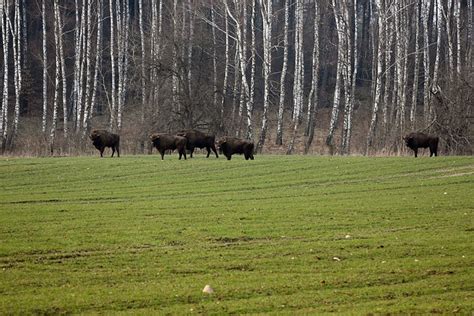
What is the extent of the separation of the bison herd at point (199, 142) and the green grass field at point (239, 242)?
6.78 m

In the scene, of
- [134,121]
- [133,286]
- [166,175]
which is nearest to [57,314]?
[133,286]

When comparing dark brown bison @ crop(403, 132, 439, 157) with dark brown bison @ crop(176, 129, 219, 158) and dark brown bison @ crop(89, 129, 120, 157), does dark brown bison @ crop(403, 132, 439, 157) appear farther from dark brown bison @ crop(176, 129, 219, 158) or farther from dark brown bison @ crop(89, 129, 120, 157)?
dark brown bison @ crop(89, 129, 120, 157)

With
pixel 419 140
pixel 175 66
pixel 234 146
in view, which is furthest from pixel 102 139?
pixel 419 140

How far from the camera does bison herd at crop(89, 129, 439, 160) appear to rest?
42562 mm

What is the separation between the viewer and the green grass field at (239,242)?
13.0 metres

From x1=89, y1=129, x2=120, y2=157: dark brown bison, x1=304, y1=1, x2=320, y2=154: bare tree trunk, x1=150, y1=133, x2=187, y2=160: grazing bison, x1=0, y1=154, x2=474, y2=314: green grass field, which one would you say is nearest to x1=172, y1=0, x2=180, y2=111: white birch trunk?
x1=304, y1=1, x2=320, y2=154: bare tree trunk

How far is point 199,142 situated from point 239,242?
83.9ft

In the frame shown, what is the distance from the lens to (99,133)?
4409 centimetres

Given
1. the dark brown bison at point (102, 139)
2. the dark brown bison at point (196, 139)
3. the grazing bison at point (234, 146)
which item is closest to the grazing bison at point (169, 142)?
the dark brown bison at point (196, 139)

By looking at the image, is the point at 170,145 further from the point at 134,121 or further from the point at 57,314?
the point at 57,314

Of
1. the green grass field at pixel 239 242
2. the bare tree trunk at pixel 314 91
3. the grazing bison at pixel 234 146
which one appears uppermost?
the bare tree trunk at pixel 314 91

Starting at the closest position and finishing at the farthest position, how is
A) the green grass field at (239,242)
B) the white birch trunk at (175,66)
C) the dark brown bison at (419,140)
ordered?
the green grass field at (239,242) → the dark brown bison at (419,140) → the white birch trunk at (175,66)

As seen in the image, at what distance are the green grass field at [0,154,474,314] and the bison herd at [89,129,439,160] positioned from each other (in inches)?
267

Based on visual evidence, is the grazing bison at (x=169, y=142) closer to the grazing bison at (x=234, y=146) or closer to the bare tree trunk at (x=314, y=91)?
the grazing bison at (x=234, y=146)
